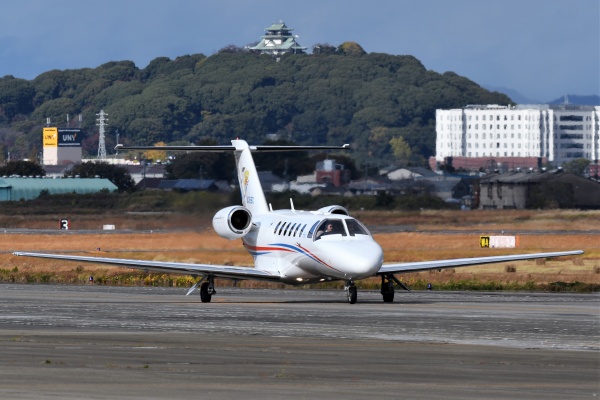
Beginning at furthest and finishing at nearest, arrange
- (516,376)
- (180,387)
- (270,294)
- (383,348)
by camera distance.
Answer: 1. (270,294)
2. (383,348)
3. (516,376)
4. (180,387)

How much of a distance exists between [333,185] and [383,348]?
336ft

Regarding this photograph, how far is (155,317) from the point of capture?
105 ft

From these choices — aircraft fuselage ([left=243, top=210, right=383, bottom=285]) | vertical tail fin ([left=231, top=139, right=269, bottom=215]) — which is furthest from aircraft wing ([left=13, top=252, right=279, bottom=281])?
vertical tail fin ([left=231, top=139, right=269, bottom=215])

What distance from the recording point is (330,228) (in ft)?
124

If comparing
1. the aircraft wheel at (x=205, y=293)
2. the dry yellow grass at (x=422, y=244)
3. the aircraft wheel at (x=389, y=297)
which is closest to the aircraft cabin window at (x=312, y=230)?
the aircraft wheel at (x=389, y=297)

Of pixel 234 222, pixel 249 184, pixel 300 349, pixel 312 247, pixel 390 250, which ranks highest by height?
pixel 249 184

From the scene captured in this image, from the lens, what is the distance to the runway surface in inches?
690

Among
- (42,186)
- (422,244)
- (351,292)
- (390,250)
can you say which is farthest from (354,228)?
(42,186)

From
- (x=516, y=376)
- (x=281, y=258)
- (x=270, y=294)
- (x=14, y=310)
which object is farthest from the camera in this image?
(x=270, y=294)

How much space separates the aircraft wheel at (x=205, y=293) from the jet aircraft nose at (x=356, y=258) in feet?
14.4

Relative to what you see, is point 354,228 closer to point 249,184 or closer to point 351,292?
point 351,292

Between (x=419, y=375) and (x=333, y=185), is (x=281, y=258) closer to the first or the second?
(x=419, y=375)

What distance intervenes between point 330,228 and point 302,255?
1.39m

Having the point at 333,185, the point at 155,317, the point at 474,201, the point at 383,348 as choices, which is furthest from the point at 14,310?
the point at 474,201
